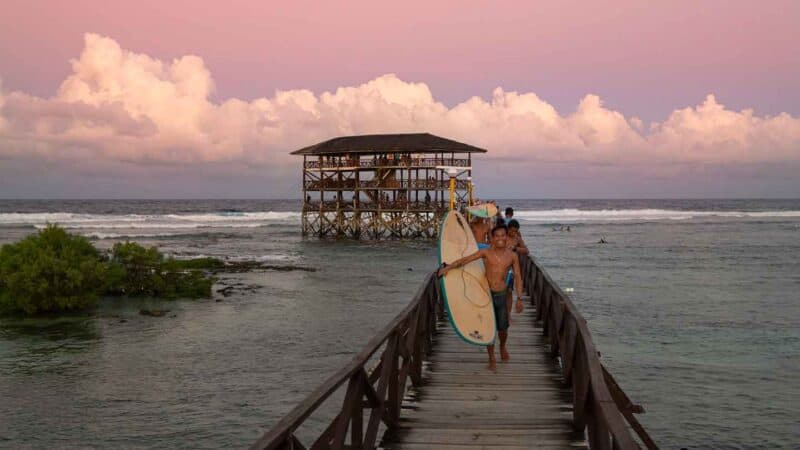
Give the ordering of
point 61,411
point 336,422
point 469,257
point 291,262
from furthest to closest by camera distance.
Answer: point 291,262 < point 61,411 < point 469,257 < point 336,422

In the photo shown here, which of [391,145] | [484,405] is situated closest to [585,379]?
[484,405]

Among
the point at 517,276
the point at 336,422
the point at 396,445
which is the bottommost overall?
the point at 396,445

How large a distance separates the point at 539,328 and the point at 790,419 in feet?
14.5

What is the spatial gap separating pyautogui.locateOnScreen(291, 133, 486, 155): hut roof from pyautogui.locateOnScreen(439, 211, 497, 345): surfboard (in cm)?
4115

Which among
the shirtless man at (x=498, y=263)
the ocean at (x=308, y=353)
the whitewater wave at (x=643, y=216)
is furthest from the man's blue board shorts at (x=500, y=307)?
the whitewater wave at (x=643, y=216)

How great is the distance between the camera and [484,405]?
7457mm

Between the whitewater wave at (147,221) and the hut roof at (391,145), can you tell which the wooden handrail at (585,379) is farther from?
the whitewater wave at (147,221)

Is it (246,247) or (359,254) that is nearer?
(359,254)

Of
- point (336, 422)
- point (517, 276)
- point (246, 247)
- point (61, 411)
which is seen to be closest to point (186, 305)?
point (61, 411)

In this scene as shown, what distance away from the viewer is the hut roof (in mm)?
50062

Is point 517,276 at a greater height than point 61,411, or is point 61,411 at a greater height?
point 517,276

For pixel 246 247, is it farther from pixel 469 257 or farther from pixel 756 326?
pixel 469 257

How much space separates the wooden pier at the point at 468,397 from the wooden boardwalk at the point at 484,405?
1 centimetres

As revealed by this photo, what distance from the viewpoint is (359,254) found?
141 feet
